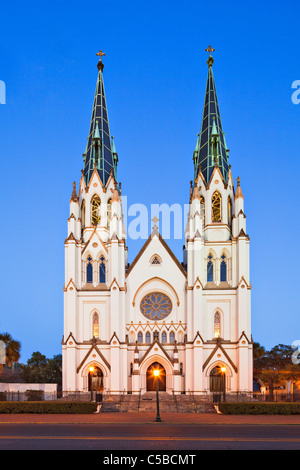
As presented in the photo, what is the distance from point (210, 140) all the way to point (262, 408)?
33740 millimetres

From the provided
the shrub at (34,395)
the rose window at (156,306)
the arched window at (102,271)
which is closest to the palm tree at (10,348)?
the shrub at (34,395)

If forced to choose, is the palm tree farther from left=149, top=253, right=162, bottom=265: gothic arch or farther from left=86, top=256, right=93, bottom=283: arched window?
left=149, top=253, right=162, bottom=265: gothic arch

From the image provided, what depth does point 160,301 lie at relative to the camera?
60.5m

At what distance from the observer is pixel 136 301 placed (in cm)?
6044

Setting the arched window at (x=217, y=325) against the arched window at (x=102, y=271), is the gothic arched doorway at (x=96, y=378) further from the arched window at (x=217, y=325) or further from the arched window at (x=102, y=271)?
the arched window at (x=217, y=325)

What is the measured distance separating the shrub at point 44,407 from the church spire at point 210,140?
3007 centimetres

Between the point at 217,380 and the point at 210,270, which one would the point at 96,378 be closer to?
the point at 217,380

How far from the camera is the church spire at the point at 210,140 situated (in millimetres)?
64812

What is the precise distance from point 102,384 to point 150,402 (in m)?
8.21

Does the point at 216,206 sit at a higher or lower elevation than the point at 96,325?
higher

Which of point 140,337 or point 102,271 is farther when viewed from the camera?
point 102,271

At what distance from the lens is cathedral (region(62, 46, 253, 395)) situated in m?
57.3

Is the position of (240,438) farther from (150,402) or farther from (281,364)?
(281,364)

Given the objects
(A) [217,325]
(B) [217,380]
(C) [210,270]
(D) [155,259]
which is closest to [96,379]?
(B) [217,380]
